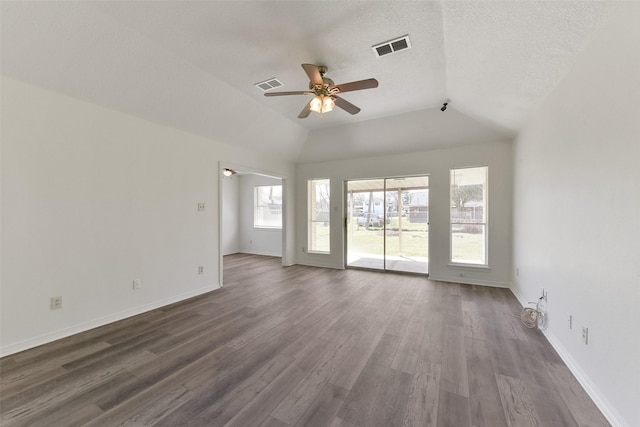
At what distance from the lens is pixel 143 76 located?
2957 millimetres

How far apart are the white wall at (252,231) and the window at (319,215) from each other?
152 cm

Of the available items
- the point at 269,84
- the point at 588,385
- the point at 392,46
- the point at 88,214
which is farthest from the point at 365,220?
the point at 88,214

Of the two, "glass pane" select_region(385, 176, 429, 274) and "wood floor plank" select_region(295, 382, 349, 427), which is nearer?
"wood floor plank" select_region(295, 382, 349, 427)

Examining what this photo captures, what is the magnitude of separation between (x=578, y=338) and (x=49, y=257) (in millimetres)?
5187

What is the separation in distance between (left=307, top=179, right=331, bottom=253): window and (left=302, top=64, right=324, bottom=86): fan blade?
3722 millimetres

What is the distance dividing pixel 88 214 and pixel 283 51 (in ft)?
9.83

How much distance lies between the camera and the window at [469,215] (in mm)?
4824

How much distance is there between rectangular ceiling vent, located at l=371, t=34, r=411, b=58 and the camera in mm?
2500

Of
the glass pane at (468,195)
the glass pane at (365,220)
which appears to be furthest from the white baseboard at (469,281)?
the glass pane at (365,220)

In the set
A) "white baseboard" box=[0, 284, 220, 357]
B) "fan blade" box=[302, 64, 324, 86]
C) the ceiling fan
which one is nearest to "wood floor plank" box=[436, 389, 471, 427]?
the ceiling fan

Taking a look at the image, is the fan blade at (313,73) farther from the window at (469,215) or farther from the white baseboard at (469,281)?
the white baseboard at (469,281)

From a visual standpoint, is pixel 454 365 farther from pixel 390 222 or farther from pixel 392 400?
pixel 390 222

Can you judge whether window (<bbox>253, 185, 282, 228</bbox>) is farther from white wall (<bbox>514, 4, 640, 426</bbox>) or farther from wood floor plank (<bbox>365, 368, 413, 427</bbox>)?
white wall (<bbox>514, 4, 640, 426</bbox>)

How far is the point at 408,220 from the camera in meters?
5.79
